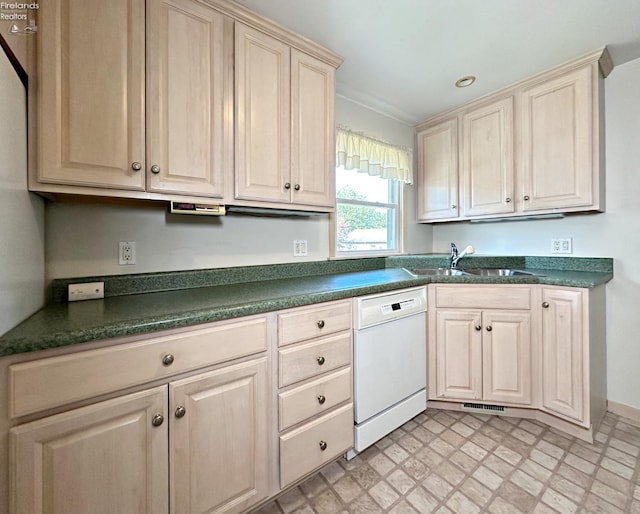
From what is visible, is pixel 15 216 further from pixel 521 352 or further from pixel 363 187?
pixel 521 352

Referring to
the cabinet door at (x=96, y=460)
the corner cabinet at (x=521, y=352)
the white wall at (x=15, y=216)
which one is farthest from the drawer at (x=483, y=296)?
the white wall at (x=15, y=216)

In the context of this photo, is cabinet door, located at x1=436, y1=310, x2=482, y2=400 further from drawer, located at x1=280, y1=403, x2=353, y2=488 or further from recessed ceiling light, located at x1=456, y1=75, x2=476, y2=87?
recessed ceiling light, located at x1=456, y1=75, x2=476, y2=87

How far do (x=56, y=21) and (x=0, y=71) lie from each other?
0.39 meters

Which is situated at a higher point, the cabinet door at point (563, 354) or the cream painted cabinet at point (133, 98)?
the cream painted cabinet at point (133, 98)

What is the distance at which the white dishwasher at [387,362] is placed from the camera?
1.51m

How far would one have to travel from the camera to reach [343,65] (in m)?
1.95

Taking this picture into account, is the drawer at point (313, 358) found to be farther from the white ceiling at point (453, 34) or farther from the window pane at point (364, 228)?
the white ceiling at point (453, 34)

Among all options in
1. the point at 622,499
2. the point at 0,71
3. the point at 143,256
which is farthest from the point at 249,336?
the point at 622,499

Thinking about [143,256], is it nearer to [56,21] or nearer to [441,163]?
[56,21]

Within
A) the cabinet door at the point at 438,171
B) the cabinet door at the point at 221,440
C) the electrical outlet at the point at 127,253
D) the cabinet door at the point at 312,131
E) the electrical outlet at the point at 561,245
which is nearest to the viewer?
the cabinet door at the point at 221,440

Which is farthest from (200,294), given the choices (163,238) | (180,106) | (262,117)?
(262,117)

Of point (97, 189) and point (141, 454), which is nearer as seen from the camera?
point (141, 454)

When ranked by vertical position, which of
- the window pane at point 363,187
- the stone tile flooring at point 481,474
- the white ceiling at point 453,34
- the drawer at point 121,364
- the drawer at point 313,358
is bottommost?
the stone tile flooring at point 481,474

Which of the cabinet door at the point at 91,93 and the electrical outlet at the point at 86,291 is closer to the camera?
the cabinet door at the point at 91,93
